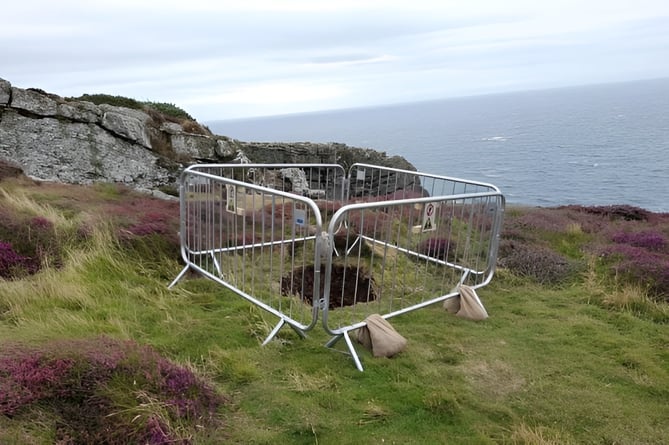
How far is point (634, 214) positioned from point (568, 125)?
11455 cm

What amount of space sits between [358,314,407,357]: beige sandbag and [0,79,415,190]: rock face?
34.2 ft

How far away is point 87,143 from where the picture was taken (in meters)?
13.2

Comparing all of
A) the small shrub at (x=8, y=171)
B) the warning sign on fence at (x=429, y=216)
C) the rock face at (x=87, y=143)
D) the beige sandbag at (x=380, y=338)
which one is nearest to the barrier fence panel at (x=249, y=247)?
the beige sandbag at (x=380, y=338)

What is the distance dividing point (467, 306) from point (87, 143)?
11909 mm

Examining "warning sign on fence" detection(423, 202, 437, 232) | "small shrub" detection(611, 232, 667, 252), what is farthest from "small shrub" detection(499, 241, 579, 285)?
"warning sign on fence" detection(423, 202, 437, 232)

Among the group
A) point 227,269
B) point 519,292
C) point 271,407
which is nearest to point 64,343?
point 271,407

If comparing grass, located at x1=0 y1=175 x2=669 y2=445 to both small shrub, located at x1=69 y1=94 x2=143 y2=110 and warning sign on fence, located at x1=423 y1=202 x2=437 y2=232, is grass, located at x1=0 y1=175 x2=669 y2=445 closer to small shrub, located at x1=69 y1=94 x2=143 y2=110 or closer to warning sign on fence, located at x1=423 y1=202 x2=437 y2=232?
warning sign on fence, located at x1=423 y1=202 x2=437 y2=232

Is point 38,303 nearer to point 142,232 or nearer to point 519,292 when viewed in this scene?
point 142,232

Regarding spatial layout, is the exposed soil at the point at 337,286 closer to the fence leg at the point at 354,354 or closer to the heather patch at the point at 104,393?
the fence leg at the point at 354,354

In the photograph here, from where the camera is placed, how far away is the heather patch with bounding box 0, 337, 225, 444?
295 cm

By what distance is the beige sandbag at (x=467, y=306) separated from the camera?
19.7 feet

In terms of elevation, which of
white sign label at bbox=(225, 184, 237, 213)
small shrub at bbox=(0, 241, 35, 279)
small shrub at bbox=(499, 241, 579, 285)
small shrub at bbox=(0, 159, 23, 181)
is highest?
white sign label at bbox=(225, 184, 237, 213)

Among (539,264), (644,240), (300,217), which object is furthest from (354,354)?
(644,240)

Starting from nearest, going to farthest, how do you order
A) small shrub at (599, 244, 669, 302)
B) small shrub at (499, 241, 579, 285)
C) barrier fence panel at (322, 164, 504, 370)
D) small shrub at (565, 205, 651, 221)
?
barrier fence panel at (322, 164, 504, 370) < small shrub at (599, 244, 669, 302) < small shrub at (499, 241, 579, 285) < small shrub at (565, 205, 651, 221)
